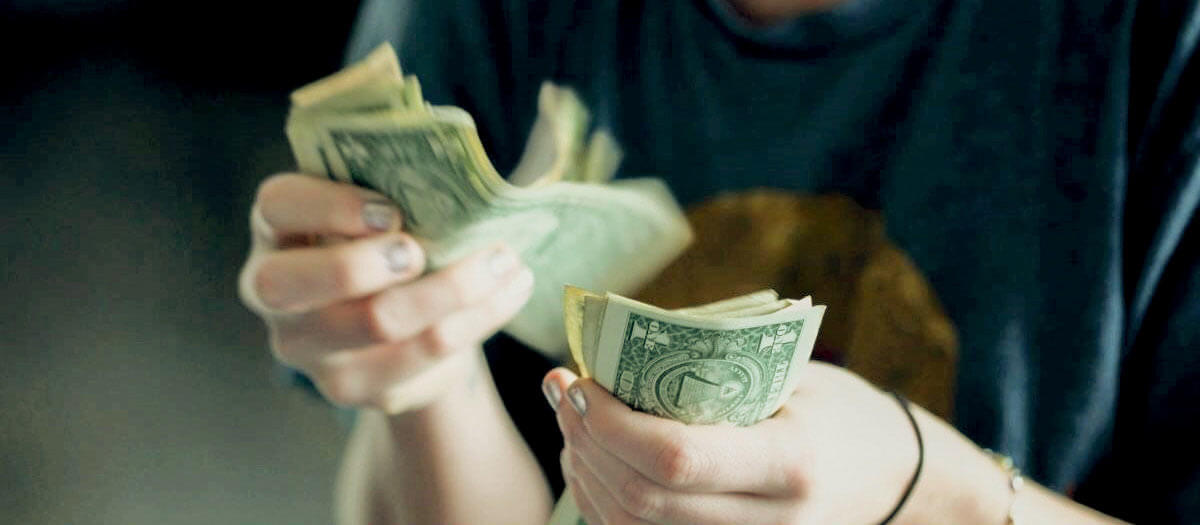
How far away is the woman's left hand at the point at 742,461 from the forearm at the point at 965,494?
0.01 m

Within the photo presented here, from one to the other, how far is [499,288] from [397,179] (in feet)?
0.24

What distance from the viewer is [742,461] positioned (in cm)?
33

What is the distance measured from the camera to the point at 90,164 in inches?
33.4

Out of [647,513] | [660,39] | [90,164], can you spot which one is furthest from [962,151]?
[90,164]

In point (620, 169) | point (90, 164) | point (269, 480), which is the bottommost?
point (269, 480)

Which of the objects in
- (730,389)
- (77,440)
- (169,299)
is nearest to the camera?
(730,389)

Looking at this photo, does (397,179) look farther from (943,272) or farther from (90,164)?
(90,164)

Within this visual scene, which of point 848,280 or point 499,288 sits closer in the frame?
point 499,288

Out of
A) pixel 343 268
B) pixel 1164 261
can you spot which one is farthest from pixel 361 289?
pixel 1164 261

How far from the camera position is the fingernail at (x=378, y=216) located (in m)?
0.36

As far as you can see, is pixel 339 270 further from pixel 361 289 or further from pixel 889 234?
pixel 889 234

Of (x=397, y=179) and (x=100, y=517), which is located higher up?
(x=397, y=179)

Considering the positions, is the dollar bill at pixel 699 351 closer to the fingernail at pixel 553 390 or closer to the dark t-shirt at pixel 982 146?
the fingernail at pixel 553 390

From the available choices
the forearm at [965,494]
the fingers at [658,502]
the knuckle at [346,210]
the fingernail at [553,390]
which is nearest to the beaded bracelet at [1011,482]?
the forearm at [965,494]
